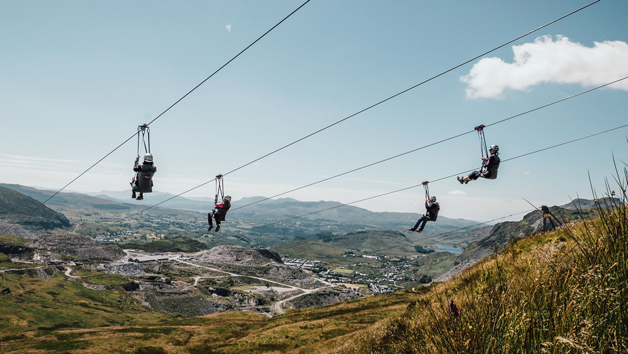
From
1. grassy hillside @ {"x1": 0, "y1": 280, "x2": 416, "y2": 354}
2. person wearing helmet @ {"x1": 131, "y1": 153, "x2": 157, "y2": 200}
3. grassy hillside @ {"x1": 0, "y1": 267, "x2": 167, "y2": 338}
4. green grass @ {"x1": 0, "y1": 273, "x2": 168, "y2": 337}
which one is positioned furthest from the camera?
green grass @ {"x1": 0, "y1": 273, "x2": 168, "y2": 337}

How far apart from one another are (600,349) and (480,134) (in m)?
23.0

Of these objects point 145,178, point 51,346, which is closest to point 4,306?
point 51,346

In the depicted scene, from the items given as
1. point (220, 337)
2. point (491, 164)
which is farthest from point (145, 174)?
point (220, 337)

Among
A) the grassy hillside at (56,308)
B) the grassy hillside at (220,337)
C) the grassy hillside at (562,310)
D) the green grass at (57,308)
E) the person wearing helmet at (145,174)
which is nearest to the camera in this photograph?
the grassy hillside at (562,310)

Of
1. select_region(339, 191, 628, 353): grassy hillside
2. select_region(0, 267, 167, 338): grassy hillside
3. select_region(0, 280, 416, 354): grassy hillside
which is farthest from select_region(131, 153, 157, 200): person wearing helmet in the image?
select_region(0, 267, 167, 338): grassy hillside

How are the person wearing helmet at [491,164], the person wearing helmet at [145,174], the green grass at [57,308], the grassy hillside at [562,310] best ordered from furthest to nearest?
the green grass at [57,308] → the person wearing helmet at [145,174] → the person wearing helmet at [491,164] → the grassy hillside at [562,310]

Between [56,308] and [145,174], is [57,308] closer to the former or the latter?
[56,308]

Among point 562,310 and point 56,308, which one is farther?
point 56,308

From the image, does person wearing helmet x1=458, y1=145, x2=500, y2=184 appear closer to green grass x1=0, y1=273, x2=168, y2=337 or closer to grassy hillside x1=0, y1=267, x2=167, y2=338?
grassy hillside x1=0, y1=267, x2=167, y2=338

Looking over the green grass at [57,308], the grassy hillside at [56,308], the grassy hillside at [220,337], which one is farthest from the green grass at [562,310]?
the green grass at [57,308]

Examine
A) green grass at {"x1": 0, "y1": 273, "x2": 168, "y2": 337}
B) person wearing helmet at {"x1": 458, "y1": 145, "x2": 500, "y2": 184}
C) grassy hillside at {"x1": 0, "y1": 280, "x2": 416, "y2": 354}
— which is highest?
person wearing helmet at {"x1": 458, "y1": 145, "x2": 500, "y2": 184}

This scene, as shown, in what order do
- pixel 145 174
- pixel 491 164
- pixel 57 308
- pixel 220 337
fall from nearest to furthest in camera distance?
pixel 491 164 < pixel 145 174 < pixel 220 337 < pixel 57 308

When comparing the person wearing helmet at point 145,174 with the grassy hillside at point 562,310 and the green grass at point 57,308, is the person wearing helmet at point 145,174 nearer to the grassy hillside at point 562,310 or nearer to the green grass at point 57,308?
the grassy hillside at point 562,310

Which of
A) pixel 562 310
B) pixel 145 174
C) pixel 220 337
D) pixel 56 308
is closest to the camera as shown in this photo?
pixel 562 310
